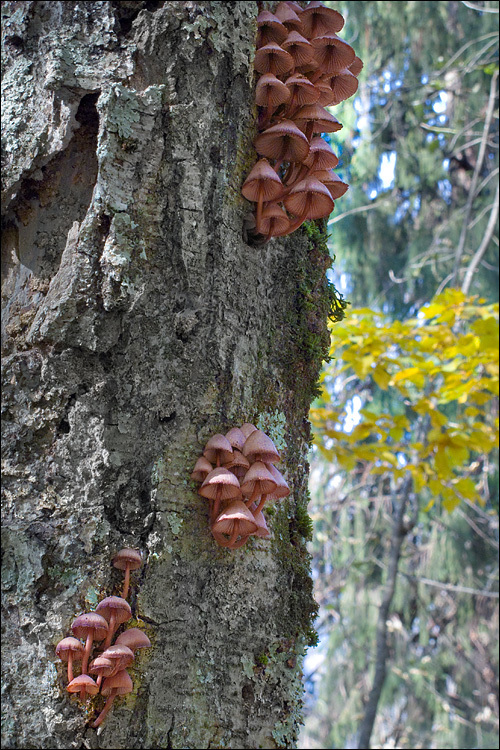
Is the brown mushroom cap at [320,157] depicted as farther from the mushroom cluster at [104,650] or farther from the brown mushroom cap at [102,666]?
the brown mushroom cap at [102,666]

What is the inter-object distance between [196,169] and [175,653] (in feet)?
2.44

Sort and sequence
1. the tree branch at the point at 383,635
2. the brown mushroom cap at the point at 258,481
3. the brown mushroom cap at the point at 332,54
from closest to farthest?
the brown mushroom cap at the point at 258,481 → the brown mushroom cap at the point at 332,54 → the tree branch at the point at 383,635

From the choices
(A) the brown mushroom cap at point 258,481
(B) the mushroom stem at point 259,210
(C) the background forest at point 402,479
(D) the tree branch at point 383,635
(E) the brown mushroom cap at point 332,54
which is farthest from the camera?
(C) the background forest at point 402,479

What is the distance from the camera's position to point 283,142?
112cm

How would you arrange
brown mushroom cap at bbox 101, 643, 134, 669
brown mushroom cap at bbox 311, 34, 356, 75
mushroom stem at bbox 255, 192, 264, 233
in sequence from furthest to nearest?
1. brown mushroom cap at bbox 311, 34, 356, 75
2. mushroom stem at bbox 255, 192, 264, 233
3. brown mushroom cap at bbox 101, 643, 134, 669

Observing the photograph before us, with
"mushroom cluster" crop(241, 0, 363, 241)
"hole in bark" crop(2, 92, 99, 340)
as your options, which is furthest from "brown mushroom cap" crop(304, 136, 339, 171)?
"hole in bark" crop(2, 92, 99, 340)

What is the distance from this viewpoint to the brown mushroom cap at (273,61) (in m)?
1.11

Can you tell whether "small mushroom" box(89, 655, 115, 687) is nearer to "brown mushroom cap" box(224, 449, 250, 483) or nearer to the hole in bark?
"brown mushroom cap" box(224, 449, 250, 483)

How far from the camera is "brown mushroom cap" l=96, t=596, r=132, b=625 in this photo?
0.86m

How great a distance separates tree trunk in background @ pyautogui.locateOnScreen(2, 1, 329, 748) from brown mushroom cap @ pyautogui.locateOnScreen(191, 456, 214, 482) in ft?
0.05

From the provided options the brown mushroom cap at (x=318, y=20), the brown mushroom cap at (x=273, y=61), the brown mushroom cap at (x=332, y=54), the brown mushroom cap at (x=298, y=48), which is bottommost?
the brown mushroom cap at (x=273, y=61)

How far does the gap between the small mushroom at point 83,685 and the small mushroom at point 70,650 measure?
15 millimetres

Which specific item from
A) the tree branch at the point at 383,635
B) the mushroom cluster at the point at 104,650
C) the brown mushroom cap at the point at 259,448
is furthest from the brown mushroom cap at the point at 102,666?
the tree branch at the point at 383,635

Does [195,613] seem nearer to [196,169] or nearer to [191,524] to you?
[191,524]
